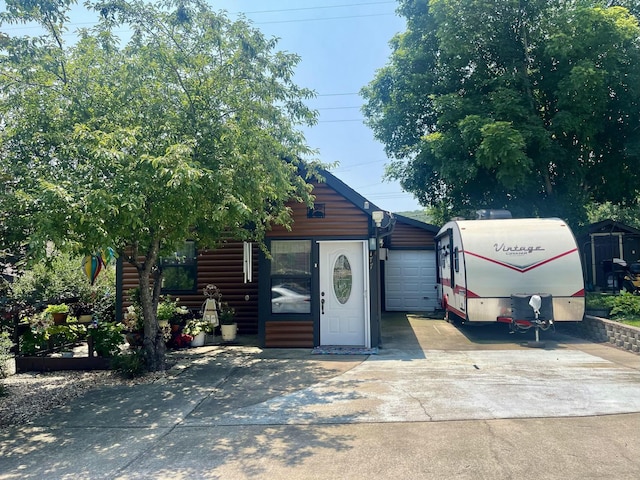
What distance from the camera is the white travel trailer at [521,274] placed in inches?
356

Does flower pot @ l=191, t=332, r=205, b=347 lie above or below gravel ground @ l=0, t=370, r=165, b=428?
above

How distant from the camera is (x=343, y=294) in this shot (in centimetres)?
886

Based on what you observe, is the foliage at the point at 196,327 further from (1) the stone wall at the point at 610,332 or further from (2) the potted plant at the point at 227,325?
(1) the stone wall at the point at 610,332

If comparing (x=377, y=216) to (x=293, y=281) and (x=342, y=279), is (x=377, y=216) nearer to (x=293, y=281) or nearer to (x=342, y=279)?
(x=342, y=279)

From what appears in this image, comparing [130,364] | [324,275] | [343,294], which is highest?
[324,275]

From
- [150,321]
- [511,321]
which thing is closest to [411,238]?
[511,321]

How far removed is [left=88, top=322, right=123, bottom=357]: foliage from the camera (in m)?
7.45

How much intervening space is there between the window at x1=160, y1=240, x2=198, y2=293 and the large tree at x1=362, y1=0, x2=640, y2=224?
8.07m

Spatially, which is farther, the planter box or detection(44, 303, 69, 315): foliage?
detection(44, 303, 69, 315): foliage

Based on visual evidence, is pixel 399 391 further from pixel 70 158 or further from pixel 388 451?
pixel 70 158

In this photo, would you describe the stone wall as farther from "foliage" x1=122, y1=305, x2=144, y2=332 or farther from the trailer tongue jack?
"foliage" x1=122, y1=305, x2=144, y2=332

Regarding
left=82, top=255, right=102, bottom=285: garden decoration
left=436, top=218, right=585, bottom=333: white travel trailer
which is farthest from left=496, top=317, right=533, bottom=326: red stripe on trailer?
left=82, top=255, right=102, bottom=285: garden decoration

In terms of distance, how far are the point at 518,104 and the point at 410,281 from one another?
6.52 m

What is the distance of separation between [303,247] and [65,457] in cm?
552
